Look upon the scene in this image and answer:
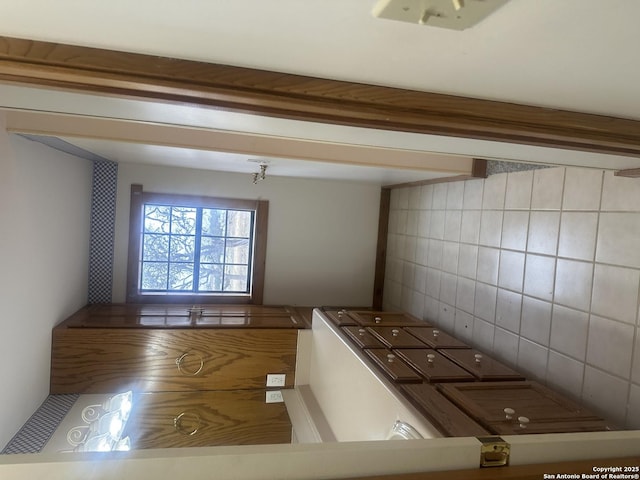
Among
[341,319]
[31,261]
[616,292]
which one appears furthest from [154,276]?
[616,292]

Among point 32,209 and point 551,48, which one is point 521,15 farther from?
point 32,209

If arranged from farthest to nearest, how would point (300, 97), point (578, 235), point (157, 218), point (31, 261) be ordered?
point (157, 218) < point (31, 261) < point (578, 235) < point (300, 97)

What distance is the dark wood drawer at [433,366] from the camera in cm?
121

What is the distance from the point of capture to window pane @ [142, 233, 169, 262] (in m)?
2.25

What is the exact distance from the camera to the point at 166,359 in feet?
5.70

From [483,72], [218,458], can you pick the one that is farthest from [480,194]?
[218,458]

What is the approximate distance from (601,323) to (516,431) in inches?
15.9

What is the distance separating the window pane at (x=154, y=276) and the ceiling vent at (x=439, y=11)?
212 centimetres

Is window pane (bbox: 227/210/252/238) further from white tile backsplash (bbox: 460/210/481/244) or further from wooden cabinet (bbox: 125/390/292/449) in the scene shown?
white tile backsplash (bbox: 460/210/481/244)

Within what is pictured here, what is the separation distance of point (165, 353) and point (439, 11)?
168cm

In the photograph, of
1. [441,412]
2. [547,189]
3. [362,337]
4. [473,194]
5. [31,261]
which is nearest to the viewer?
[441,412]

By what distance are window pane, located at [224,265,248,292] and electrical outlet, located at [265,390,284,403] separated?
2.31 ft

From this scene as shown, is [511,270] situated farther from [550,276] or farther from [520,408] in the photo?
[520,408]

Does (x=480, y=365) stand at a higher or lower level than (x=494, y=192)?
lower
